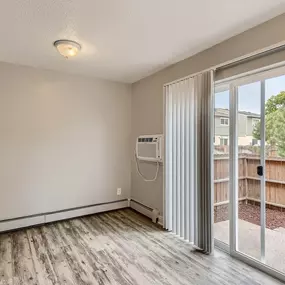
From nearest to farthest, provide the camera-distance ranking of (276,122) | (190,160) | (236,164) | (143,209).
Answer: (276,122)
(236,164)
(190,160)
(143,209)

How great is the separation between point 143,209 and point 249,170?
6.78 feet

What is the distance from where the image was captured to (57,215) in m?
3.54

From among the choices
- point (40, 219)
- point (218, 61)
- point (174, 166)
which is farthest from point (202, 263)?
point (40, 219)

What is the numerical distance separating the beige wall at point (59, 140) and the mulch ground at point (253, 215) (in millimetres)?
1986

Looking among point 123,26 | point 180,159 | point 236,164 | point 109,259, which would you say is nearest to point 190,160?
point 180,159

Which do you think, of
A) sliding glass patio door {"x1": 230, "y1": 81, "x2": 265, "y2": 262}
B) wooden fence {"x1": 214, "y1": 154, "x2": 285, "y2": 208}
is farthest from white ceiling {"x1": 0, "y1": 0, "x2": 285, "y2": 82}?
wooden fence {"x1": 214, "y1": 154, "x2": 285, "y2": 208}

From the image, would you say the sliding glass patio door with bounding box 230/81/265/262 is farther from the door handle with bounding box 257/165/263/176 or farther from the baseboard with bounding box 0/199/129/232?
the baseboard with bounding box 0/199/129/232

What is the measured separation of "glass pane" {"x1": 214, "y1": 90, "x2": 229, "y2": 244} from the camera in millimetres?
2627

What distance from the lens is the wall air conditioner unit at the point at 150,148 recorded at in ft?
11.1

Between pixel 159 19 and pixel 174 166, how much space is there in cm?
185

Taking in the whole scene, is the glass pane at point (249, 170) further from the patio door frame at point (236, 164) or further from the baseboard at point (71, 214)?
the baseboard at point (71, 214)

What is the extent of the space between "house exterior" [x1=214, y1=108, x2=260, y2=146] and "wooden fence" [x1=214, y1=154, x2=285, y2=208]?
6.7 inches

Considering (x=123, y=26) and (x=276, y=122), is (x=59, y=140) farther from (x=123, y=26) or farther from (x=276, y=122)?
(x=276, y=122)

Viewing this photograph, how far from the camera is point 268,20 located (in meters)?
2.04
